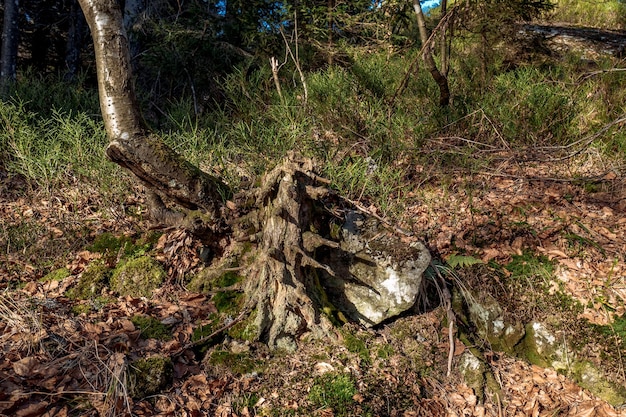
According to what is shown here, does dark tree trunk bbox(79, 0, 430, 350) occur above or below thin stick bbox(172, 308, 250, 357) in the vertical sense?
above

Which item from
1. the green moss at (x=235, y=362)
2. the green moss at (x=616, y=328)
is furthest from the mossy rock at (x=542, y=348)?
the green moss at (x=235, y=362)

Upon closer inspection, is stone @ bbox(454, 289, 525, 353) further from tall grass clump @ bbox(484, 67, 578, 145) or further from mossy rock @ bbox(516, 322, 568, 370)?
tall grass clump @ bbox(484, 67, 578, 145)

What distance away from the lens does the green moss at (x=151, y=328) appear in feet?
9.43

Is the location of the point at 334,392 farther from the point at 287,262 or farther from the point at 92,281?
the point at 92,281

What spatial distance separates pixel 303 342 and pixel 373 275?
880 mm

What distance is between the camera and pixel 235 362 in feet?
9.15

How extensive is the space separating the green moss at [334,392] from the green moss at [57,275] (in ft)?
7.96

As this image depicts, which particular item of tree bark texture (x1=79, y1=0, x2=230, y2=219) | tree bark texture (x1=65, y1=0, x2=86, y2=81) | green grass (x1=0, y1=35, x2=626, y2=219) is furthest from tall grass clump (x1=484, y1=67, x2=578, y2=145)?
tree bark texture (x1=65, y1=0, x2=86, y2=81)

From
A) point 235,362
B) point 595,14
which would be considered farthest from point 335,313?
point 595,14

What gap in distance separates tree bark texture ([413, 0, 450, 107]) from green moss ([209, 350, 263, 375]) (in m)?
4.08

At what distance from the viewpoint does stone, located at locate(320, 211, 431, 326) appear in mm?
3355

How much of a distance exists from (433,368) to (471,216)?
181 centimetres

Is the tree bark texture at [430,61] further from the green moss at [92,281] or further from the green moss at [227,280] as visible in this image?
the green moss at [92,281]

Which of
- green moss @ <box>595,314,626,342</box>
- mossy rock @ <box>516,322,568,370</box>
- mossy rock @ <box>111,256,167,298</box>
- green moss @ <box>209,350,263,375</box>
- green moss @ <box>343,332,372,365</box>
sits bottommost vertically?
mossy rock @ <box>516,322,568,370</box>
